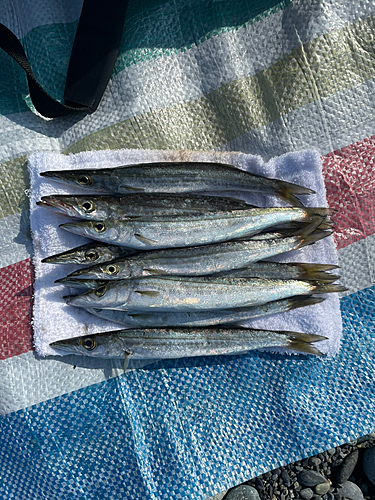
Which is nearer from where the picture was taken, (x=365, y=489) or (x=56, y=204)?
(x=56, y=204)

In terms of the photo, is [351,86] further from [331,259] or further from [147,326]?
[147,326]

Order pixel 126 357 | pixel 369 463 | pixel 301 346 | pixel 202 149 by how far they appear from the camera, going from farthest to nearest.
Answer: pixel 369 463 < pixel 202 149 < pixel 301 346 < pixel 126 357

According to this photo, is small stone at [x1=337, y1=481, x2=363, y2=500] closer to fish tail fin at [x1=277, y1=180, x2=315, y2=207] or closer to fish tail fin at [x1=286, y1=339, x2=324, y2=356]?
fish tail fin at [x1=286, y1=339, x2=324, y2=356]

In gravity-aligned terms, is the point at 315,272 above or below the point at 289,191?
below

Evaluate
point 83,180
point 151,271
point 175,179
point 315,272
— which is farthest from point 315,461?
point 83,180

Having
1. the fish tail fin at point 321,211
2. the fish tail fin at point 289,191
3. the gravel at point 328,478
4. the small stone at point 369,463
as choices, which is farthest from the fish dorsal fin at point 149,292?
the small stone at point 369,463

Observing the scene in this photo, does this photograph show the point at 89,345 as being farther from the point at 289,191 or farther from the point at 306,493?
the point at 306,493

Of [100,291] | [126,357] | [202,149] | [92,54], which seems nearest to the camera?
[100,291]

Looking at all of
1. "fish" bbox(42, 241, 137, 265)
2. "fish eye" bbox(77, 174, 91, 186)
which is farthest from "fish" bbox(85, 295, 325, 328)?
"fish eye" bbox(77, 174, 91, 186)
